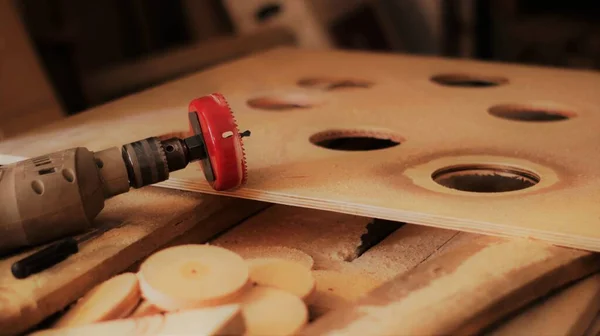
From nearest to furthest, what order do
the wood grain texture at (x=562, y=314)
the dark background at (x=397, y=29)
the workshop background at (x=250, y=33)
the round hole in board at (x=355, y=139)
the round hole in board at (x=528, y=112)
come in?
the wood grain texture at (x=562, y=314), the round hole in board at (x=355, y=139), the round hole in board at (x=528, y=112), the workshop background at (x=250, y=33), the dark background at (x=397, y=29)

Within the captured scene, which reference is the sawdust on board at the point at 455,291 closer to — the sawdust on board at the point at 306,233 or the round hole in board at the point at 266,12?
the sawdust on board at the point at 306,233

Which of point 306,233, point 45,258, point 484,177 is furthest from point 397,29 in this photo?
point 45,258

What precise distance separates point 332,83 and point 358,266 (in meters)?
0.92

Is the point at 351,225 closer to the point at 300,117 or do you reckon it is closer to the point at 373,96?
the point at 300,117

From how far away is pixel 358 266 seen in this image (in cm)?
95

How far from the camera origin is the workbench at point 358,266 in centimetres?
77

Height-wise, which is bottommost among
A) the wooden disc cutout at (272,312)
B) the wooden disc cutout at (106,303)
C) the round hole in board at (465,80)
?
the wooden disc cutout at (272,312)

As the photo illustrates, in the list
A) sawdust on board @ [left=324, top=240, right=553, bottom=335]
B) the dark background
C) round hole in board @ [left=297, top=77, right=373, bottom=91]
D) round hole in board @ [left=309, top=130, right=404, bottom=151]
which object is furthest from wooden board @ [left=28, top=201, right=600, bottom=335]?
the dark background

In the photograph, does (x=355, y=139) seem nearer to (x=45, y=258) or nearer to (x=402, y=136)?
(x=402, y=136)

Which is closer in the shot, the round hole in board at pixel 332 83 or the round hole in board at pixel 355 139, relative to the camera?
the round hole in board at pixel 355 139

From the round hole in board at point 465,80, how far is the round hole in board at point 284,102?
37cm

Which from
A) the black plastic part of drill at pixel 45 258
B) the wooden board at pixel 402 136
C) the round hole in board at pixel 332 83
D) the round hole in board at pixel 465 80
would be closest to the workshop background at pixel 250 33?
the wooden board at pixel 402 136

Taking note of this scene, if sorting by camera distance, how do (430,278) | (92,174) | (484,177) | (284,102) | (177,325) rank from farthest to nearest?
(284,102), (484,177), (92,174), (430,278), (177,325)

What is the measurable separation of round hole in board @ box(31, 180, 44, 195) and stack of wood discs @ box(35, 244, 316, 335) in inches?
5.6
